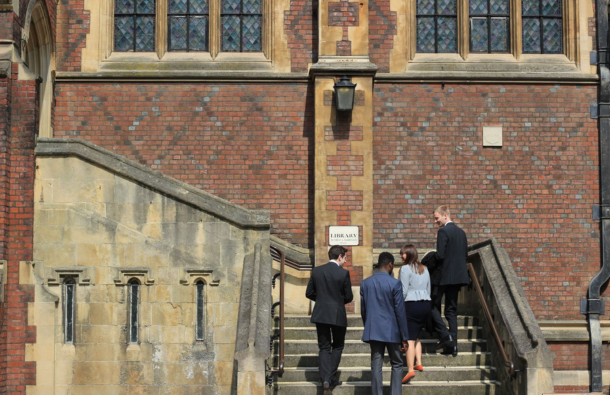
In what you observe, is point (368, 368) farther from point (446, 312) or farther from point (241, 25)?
point (241, 25)

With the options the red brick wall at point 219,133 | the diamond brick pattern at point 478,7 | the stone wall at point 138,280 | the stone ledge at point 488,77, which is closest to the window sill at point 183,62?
the red brick wall at point 219,133

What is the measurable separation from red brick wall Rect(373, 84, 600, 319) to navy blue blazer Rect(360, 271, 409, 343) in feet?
14.0

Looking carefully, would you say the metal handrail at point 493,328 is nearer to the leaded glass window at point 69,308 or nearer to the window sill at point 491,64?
the window sill at point 491,64

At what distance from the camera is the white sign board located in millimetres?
14195

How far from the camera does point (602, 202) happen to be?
15.0 metres

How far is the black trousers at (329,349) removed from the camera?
10719 mm

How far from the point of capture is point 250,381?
33.0 ft

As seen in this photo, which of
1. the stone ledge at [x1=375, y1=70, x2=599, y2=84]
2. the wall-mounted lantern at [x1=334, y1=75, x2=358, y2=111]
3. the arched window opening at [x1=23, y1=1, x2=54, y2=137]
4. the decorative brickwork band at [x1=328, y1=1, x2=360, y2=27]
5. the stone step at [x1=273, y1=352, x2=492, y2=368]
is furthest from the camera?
the stone ledge at [x1=375, y1=70, x2=599, y2=84]

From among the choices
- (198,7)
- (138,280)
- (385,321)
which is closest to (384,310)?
(385,321)

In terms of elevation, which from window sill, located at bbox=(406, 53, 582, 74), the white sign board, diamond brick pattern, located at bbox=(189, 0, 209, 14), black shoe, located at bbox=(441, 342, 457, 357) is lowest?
black shoe, located at bbox=(441, 342, 457, 357)

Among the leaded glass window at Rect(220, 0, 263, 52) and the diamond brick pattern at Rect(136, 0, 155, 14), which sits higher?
the diamond brick pattern at Rect(136, 0, 155, 14)

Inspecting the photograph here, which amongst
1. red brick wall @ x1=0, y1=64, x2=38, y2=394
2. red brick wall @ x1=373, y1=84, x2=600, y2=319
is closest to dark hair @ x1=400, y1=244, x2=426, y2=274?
red brick wall @ x1=373, y1=84, x2=600, y2=319

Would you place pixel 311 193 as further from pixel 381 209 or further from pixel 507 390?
pixel 507 390

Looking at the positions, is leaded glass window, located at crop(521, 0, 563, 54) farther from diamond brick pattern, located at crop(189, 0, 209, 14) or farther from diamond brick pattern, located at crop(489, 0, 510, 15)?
diamond brick pattern, located at crop(189, 0, 209, 14)
